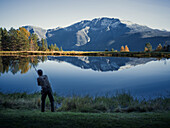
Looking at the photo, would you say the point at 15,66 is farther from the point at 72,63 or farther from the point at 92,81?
the point at 92,81

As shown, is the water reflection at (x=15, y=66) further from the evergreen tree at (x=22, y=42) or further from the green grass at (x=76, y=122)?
the evergreen tree at (x=22, y=42)

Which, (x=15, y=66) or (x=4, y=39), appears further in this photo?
(x=4, y=39)


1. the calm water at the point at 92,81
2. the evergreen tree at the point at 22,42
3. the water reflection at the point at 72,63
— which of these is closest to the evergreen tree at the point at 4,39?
the evergreen tree at the point at 22,42

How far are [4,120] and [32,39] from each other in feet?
365

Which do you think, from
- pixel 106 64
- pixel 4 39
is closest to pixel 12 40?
pixel 4 39

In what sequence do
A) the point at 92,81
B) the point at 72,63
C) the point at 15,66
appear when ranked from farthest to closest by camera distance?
the point at 72,63, the point at 15,66, the point at 92,81

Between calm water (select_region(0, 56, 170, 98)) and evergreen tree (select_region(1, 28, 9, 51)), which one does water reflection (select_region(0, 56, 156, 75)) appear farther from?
evergreen tree (select_region(1, 28, 9, 51))

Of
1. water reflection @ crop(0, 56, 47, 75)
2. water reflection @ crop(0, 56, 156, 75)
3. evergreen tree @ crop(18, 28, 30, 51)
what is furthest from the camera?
evergreen tree @ crop(18, 28, 30, 51)

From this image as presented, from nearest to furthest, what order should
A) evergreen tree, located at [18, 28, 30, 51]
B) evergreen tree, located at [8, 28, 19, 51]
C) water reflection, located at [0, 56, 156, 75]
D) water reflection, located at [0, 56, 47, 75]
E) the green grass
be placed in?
the green grass
water reflection, located at [0, 56, 47, 75]
water reflection, located at [0, 56, 156, 75]
evergreen tree, located at [8, 28, 19, 51]
evergreen tree, located at [18, 28, 30, 51]

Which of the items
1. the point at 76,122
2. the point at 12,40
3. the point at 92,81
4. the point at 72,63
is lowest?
the point at 76,122

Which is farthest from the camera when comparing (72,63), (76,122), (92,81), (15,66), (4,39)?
(4,39)

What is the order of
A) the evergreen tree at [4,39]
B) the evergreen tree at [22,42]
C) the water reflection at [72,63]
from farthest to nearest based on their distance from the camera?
the evergreen tree at [22,42], the evergreen tree at [4,39], the water reflection at [72,63]

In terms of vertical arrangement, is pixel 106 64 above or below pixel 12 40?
below

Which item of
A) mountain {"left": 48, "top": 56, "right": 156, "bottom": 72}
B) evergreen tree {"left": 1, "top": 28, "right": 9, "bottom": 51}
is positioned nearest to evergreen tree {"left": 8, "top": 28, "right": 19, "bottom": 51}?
evergreen tree {"left": 1, "top": 28, "right": 9, "bottom": 51}
